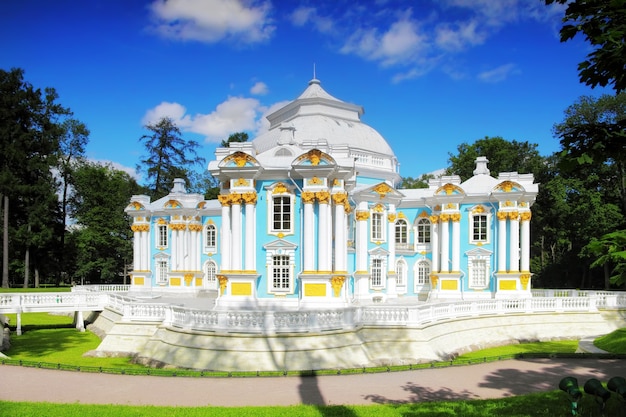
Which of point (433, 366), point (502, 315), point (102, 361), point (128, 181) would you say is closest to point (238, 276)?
point (102, 361)

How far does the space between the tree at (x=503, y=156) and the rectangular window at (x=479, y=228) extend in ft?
48.2

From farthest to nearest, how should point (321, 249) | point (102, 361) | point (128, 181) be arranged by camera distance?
1. point (128, 181)
2. point (321, 249)
3. point (102, 361)

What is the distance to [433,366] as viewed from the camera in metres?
13.2

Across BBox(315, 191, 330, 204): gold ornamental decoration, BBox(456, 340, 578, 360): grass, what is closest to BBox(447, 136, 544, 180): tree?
BBox(456, 340, 578, 360): grass

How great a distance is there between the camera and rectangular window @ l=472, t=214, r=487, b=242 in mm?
28875

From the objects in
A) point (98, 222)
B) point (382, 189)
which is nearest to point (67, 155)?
point (98, 222)

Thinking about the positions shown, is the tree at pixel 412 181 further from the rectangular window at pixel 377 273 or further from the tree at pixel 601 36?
the tree at pixel 601 36

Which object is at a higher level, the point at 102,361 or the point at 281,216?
the point at 281,216

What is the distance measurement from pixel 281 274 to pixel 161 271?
1576cm

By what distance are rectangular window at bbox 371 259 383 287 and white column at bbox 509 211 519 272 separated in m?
6.75

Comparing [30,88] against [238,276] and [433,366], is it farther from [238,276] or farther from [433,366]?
[433,366]

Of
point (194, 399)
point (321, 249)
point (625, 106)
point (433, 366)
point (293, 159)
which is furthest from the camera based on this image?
point (625, 106)

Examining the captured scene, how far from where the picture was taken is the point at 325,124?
31734 millimetres

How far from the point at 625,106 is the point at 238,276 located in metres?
28.8
